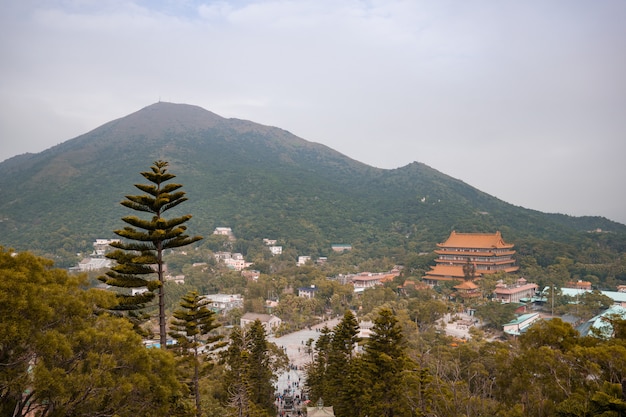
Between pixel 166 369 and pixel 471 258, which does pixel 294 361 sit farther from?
pixel 471 258

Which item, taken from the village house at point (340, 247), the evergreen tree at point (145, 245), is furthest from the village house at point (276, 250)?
the evergreen tree at point (145, 245)

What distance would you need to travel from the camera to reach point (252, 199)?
107938 mm

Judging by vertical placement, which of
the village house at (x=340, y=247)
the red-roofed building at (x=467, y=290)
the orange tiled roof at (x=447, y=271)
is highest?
the orange tiled roof at (x=447, y=271)

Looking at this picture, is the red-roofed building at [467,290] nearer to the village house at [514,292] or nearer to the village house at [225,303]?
the village house at [514,292]

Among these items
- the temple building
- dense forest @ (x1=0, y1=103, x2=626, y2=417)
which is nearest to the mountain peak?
dense forest @ (x1=0, y1=103, x2=626, y2=417)

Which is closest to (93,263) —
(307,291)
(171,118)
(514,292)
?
(307,291)

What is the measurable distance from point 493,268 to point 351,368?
131 feet

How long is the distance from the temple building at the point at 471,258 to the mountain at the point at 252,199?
40.3 feet

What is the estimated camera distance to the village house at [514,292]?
40141 mm

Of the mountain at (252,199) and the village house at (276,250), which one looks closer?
the village house at (276,250)

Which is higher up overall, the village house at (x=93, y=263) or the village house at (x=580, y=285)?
the village house at (x=580, y=285)

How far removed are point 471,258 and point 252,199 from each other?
6691 centimetres

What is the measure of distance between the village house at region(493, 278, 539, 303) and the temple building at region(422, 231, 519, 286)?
14.0ft

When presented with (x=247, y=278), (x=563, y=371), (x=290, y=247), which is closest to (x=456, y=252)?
(x=247, y=278)
